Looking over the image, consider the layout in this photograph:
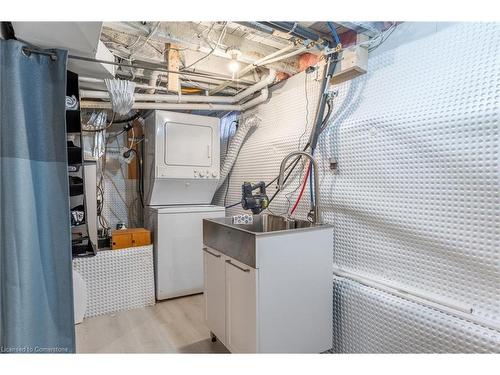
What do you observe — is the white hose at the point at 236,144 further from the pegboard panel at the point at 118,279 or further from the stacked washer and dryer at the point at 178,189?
the pegboard panel at the point at 118,279

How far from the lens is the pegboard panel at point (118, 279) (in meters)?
2.45

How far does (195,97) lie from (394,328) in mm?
2548

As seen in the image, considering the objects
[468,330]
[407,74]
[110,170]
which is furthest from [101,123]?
[468,330]

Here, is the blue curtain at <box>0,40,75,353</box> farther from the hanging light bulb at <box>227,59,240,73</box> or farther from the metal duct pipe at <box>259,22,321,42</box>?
the hanging light bulb at <box>227,59,240,73</box>

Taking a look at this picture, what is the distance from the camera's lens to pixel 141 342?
206 cm

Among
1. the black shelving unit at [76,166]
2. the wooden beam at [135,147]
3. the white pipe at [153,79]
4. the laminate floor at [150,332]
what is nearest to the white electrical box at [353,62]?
the white pipe at [153,79]

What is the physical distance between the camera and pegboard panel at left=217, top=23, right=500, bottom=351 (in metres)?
1.29

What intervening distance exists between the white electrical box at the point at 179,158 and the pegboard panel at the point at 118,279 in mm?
616

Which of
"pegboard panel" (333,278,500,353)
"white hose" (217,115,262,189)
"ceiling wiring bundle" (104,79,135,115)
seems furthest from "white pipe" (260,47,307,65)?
"pegboard panel" (333,278,500,353)

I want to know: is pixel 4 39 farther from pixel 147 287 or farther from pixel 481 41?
pixel 481 41

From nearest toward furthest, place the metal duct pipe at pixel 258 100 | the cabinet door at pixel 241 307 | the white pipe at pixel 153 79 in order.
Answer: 1. the cabinet door at pixel 241 307
2. the white pipe at pixel 153 79
3. the metal duct pipe at pixel 258 100

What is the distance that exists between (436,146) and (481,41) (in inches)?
21.9

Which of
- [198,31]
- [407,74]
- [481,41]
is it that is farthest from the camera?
[198,31]

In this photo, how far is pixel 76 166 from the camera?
1.82m
